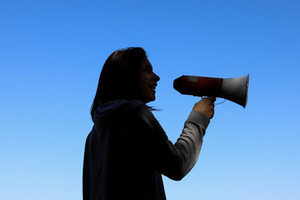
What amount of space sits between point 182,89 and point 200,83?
17cm

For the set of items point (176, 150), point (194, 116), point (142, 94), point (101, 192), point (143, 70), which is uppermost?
point (143, 70)

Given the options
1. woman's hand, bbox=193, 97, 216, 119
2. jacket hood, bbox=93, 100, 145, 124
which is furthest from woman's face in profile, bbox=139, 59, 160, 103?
woman's hand, bbox=193, 97, 216, 119

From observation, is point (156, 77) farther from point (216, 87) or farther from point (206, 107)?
point (216, 87)

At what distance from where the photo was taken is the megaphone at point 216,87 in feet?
11.1

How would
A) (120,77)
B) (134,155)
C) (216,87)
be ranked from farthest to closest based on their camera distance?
1. (216,87)
2. (120,77)
3. (134,155)

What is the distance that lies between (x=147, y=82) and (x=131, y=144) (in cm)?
61

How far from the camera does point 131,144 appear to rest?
8.47 ft

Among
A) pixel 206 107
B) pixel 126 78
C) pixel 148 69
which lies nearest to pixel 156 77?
pixel 148 69

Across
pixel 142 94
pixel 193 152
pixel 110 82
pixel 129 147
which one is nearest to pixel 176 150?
pixel 193 152

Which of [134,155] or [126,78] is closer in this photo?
[134,155]

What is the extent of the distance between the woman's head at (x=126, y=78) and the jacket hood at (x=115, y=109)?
18 cm

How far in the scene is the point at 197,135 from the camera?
2.81 meters

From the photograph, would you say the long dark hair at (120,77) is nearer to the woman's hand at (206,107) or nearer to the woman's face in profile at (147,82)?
the woman's face in profile at (147,82)

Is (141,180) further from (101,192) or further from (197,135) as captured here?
(197,135)
